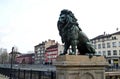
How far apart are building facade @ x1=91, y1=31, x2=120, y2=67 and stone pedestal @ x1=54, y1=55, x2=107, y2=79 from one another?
5722 cm

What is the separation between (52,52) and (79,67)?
9249cm

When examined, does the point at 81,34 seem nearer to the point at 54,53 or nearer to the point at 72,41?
the point at 72,41

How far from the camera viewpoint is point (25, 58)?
133 metres

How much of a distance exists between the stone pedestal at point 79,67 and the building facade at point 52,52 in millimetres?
85590

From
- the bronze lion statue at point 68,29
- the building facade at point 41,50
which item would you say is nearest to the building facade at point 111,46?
the building facade at point 41,50

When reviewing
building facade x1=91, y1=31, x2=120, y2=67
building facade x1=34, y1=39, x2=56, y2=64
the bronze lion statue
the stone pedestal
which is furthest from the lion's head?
building facade x1=34, y1=39, x2=56, y2=64

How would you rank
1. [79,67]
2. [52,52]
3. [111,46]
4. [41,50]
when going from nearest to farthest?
[79,67]
[111,46]
[52,52]
[41,50]

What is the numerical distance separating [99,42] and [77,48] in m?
64.2

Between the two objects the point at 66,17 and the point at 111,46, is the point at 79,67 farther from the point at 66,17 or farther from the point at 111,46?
the point at 111,46

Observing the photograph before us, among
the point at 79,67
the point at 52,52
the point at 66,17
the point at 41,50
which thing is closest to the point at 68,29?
the point at 66,17

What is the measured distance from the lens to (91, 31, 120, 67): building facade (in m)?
64.8

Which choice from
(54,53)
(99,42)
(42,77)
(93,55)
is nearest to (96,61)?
(93,55)

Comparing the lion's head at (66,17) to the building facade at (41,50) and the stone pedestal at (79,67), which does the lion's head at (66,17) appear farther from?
the building facade at (41,50)

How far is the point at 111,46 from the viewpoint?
6681 centimetres
